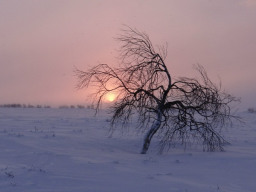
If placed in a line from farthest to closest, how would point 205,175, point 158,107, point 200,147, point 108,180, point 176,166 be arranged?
point 200,147 → point 158,107 → point 176,166 → point 205,175 → point 108,180

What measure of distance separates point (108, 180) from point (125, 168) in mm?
1555

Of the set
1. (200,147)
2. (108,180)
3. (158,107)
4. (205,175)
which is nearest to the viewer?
(108,180)

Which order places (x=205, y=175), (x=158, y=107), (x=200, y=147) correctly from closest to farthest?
1. (x=205, y=175)
2. (x=158, y=107)
3. (x=200, y=147)

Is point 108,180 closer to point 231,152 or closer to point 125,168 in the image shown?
point 125,168

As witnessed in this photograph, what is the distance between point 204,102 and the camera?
13391 millimetres

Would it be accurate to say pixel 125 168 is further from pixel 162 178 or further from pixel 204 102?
pixel 204 102

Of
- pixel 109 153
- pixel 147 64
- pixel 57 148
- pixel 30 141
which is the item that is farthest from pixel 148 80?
pixel 30 141

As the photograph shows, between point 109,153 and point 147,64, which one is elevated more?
point 147,64

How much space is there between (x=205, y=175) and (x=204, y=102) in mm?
4226

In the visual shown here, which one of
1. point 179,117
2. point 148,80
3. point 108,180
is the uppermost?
point 148,80

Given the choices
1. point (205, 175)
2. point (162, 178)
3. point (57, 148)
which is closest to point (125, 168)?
point (162, 178)

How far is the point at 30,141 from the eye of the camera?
47.0 ft

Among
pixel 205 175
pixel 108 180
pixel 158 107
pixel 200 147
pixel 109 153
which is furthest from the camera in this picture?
pixel 200 147

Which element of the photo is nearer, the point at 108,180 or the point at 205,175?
the point at 108,180
